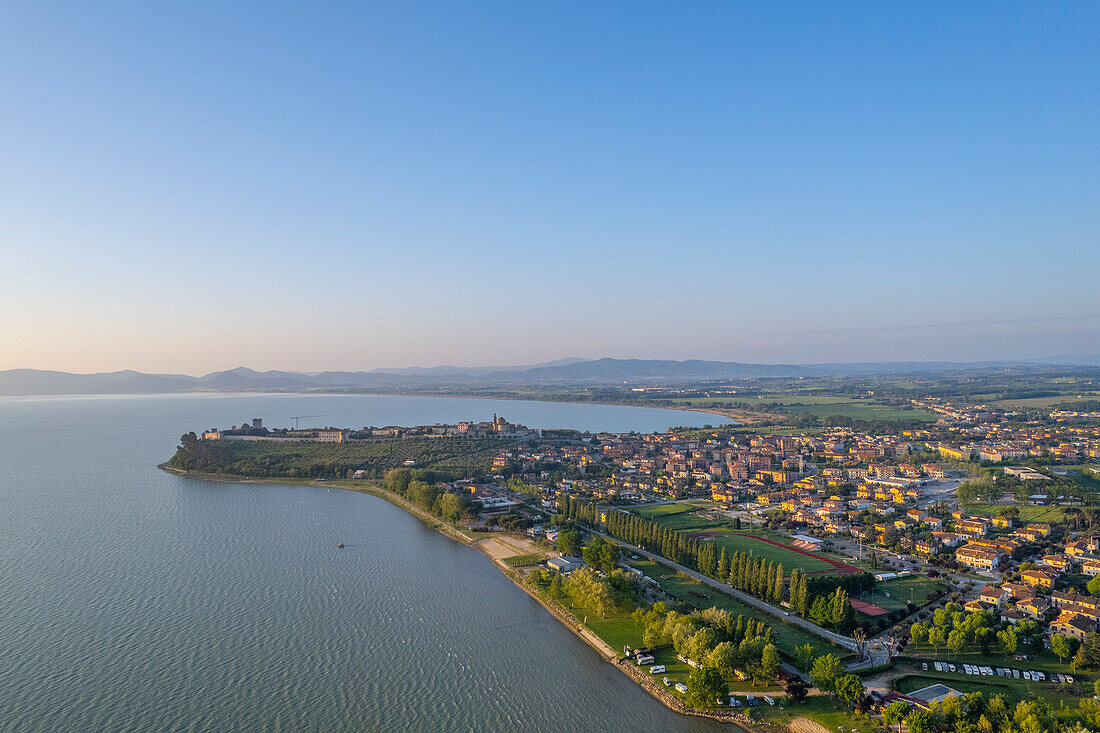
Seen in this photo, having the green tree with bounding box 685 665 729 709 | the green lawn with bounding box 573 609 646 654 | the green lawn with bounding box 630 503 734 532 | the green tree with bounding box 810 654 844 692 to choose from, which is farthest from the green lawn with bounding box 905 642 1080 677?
the green lawn with bounding box 630 503 734 532

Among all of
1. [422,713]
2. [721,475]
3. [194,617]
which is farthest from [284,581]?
[721,475]

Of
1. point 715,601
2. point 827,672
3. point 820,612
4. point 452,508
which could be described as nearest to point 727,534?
point 715,601

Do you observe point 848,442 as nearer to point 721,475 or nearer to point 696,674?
point 721,475

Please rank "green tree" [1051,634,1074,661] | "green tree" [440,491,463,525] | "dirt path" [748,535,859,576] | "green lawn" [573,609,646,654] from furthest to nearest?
"green tree" [440,491,463,525] < "dirt path" [748,535,859,576] < "green lawn" [573,609,646,654] < "green tree" [1051,634,1074,661]

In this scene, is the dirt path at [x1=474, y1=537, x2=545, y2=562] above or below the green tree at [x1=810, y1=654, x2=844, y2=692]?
below

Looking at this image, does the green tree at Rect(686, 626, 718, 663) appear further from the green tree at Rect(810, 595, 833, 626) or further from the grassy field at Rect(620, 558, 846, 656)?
the green tree at Rect(810, 595, 833, 626)

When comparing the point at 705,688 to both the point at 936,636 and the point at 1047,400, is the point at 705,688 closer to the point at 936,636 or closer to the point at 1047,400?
the point at 936,636

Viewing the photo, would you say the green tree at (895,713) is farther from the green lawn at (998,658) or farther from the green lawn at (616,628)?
the green lawn at (616,628)
